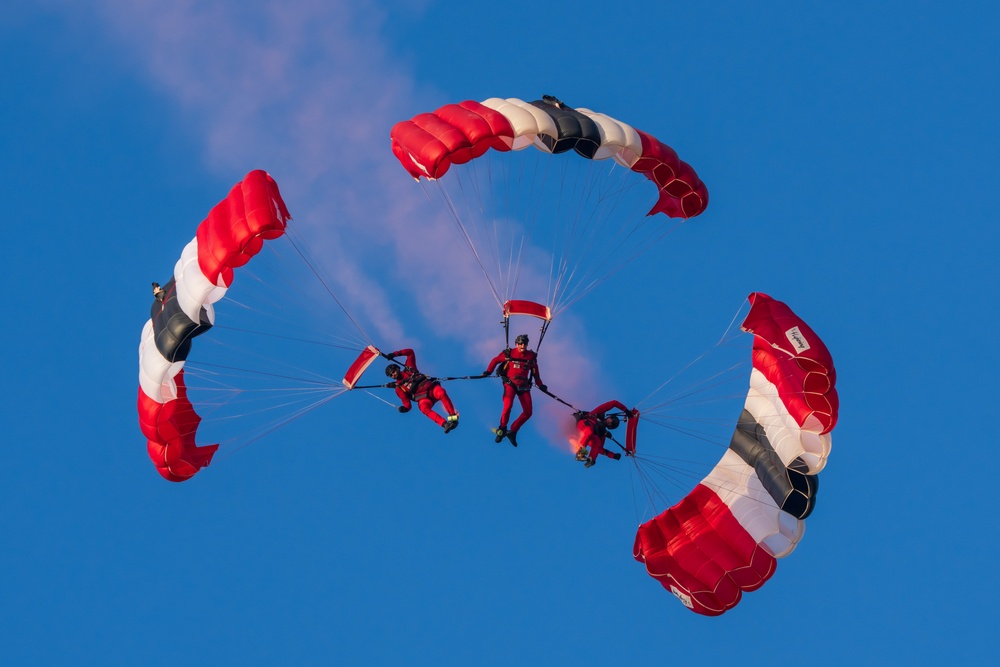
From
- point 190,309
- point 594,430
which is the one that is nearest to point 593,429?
point 594,430

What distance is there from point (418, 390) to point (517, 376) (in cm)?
135

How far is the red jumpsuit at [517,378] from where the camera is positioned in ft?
69.2

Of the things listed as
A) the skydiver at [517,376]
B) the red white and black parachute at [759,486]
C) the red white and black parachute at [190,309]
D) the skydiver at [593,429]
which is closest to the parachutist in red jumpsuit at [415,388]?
the skydiver at [517,376]

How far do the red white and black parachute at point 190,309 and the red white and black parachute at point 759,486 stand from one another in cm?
627

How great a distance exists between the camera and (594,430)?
21188 millimetres

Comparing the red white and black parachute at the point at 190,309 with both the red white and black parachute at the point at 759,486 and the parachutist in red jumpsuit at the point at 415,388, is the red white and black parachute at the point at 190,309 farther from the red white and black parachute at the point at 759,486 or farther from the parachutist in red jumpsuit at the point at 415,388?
the red white and black parachute at the point at 759,486

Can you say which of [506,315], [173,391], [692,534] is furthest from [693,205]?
[173,391]

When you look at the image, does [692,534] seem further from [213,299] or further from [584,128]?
[213,299]

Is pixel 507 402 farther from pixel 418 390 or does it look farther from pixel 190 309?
pixel 190 309

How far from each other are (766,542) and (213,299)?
804 cm

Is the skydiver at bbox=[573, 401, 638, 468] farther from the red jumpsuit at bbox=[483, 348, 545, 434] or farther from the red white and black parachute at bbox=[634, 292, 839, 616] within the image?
the red white and black parachute at bbox=[634, 292, 839, 616]

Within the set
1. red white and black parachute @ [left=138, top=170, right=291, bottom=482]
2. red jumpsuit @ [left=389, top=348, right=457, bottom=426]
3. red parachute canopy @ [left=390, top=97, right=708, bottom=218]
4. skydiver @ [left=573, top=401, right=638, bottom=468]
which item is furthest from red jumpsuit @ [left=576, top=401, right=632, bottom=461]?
red white and black parachute @ [left=138, top=170, right=291, bottom=482]

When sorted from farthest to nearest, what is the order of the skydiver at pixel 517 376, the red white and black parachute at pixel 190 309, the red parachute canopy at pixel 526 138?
the skydiver at pixel 517 376 < the red parachute canopy at pixel 526 138 < the red white and black parachute at pixel 190 309

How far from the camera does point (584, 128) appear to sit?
2075cm
